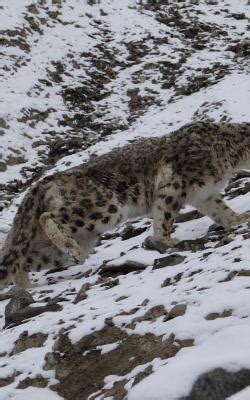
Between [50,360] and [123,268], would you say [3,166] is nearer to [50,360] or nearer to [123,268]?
[123,268]

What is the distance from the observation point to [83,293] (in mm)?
6691

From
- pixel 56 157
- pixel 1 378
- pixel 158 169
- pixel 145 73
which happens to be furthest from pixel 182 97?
pixel 1 378

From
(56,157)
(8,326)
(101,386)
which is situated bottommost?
(56,157)

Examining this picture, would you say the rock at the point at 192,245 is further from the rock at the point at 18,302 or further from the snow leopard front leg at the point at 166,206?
the rock at the point at 18,302

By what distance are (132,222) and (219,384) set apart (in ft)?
23.5

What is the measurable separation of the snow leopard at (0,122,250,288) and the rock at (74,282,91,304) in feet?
3.70

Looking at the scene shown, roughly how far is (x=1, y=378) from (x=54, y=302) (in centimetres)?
156

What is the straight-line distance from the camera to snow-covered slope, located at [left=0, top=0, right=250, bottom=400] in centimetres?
455

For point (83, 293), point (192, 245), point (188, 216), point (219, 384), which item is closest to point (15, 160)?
point (188, 216)

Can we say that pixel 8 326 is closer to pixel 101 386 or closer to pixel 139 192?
pixel 101 386

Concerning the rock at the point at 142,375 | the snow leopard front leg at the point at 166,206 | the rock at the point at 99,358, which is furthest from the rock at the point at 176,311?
the snow leopard front leg at the point at 166,206

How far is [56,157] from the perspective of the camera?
57.6ft

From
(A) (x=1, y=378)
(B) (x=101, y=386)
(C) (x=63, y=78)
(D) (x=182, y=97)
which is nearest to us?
(B) (x=101, y=386)

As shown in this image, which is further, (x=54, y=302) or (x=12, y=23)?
(x=12, y=23)
